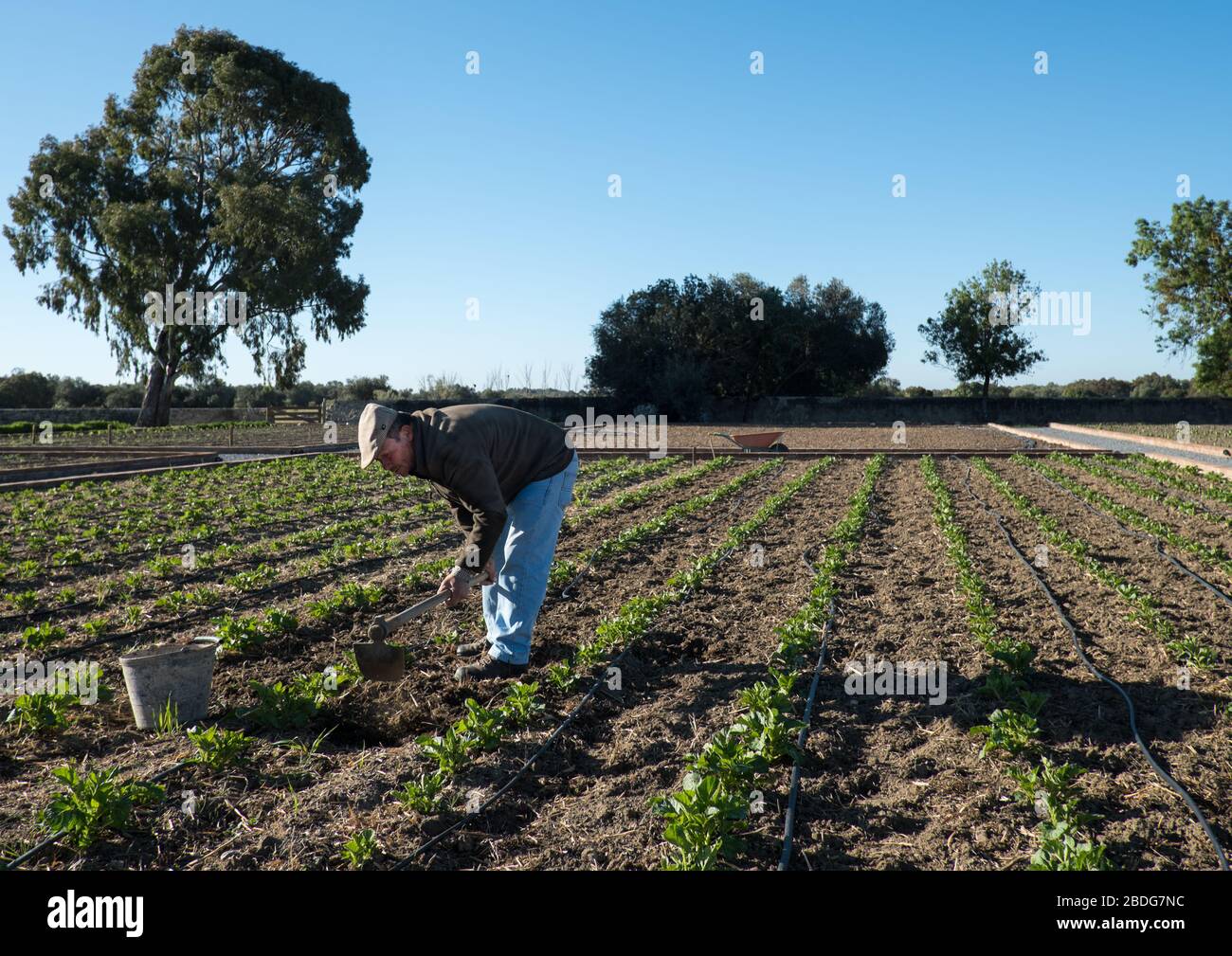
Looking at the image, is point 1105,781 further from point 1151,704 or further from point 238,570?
point 238,570

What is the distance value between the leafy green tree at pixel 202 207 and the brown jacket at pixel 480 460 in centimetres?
3026

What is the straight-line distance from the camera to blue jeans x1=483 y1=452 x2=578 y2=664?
5.03 meters

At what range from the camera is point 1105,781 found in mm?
3811

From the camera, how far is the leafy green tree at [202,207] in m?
31.7

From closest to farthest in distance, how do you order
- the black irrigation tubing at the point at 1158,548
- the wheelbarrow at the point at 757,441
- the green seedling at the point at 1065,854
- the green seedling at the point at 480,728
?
the green seedling at the point at 1065,854 < the green seedling at the point at 480,728 < the black irrigation tubing at the point at 1158,548 < the wheelbarrow at the point at 757,441

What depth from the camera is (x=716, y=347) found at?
138 feet

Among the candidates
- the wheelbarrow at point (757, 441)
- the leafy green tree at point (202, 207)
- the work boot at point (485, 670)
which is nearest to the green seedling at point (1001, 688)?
the work boot at point (485, 670)

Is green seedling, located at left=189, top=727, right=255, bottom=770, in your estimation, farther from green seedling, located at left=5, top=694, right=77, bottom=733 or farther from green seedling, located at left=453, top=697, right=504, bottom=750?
green seedling, located at left=453, top=697, right=504, bottom=750

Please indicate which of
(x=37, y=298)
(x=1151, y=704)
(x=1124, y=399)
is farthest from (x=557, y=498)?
(x=1124, y=399)

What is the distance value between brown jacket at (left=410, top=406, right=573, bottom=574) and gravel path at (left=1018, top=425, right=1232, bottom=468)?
1515 cm

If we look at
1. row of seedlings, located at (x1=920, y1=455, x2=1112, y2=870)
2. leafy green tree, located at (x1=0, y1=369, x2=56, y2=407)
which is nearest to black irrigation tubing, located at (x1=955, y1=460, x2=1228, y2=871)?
row of seedlings, located at (x1=920, y1=455, x2=1112, y2=870)

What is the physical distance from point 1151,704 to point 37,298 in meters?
37.9

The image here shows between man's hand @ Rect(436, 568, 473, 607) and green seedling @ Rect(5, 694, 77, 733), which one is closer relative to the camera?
green seedling @ Rect(5, 694, 77, 733)

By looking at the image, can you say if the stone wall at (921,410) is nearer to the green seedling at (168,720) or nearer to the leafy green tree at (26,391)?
the leafy green tree at (26,391)
